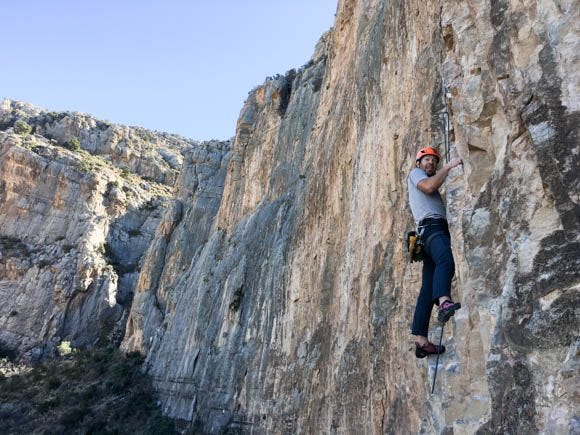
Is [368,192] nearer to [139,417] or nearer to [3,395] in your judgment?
[139,417]

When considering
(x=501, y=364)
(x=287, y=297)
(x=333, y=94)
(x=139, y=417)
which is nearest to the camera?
(x=501, y=364)

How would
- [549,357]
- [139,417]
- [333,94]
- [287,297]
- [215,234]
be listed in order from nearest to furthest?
[549,357] < [287,297] < [333,94] < [139,417] < [215,234]

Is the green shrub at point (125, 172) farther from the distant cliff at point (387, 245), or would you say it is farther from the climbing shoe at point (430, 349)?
the climbing shoe at point (430, 349)

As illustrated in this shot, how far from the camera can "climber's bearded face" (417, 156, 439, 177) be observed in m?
5.62

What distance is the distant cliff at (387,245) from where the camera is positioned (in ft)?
11.1

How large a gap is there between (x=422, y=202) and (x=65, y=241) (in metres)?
55.5

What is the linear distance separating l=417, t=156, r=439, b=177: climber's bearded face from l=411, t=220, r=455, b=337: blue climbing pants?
0.69 metres

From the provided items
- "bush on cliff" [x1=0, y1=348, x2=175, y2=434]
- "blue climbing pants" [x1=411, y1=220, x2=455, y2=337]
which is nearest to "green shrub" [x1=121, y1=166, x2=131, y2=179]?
"bush on cliff" [x1=0, y1=348, x2=175, y2=434]

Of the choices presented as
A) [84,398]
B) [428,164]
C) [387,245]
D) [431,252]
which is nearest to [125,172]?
[84,398]

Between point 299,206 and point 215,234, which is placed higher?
point 215,234

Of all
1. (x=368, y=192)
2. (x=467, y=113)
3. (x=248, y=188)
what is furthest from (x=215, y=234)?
(x=467, y=113)

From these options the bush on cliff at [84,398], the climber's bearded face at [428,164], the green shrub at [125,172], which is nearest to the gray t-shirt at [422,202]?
the climber's bearded face at [428,164]

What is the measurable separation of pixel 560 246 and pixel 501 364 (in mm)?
872

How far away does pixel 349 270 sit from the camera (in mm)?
12234
